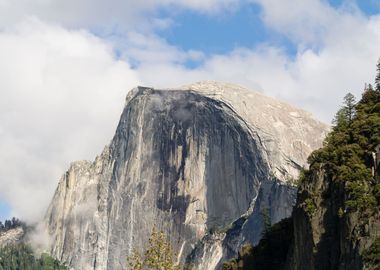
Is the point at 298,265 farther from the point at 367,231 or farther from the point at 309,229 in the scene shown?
the point at 367,231

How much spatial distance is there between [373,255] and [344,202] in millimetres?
10346

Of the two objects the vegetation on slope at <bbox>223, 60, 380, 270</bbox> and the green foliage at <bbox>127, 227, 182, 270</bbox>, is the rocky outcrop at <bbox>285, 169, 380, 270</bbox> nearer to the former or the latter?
the vegetation on slope at <bbox>223, 60, 380, 270</bbox>

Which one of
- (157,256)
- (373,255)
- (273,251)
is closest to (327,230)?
(373,255)

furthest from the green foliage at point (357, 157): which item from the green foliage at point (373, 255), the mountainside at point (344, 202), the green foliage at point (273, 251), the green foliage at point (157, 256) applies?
the green foliage at point (157, 256)

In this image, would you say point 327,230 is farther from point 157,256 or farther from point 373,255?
point 157,256

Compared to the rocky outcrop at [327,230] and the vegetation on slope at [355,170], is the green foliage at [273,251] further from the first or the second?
the rocky outcrop at [327,230]

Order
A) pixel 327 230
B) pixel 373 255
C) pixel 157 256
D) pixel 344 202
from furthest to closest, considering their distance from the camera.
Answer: pixel 327 230, pixel 344 202, pixel 373 255, pixel 157 256

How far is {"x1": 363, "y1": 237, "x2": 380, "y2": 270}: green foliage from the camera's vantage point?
204 ft

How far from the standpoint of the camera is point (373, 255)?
2485 inches

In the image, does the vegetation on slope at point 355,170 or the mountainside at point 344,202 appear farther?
the vegetation on slope at point 355,170

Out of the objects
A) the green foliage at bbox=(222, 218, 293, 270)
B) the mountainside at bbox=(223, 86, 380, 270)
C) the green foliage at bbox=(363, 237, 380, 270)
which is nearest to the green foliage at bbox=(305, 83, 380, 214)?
the mountainside at bbox=(223, 86, 380, 270)

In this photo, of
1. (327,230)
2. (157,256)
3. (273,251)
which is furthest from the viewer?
(273,251)

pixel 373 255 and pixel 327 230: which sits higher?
pixel 327 230

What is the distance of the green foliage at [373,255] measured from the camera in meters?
62.1
